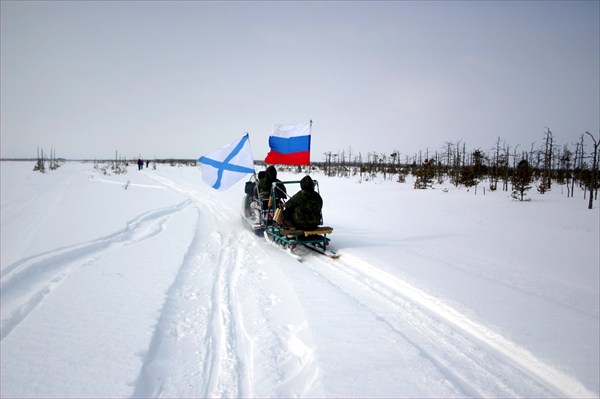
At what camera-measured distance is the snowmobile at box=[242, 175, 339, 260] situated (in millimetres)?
7547

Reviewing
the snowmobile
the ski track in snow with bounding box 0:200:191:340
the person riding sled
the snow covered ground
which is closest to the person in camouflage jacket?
the snowmobile

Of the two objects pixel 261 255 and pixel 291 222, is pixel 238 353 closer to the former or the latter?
pixel 261 255

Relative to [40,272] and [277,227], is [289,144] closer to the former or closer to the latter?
[277,227]

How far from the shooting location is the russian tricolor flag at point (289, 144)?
378 inches

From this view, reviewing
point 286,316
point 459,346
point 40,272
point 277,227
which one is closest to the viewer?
point 459,346

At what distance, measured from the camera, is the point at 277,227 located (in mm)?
8391

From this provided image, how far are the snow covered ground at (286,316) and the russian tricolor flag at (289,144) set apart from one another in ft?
8.89

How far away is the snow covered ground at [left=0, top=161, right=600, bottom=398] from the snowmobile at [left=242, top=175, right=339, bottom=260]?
0.41 meters

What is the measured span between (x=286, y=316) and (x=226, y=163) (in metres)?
6.58

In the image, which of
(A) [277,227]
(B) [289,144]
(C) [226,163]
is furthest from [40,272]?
(B) [289,144]

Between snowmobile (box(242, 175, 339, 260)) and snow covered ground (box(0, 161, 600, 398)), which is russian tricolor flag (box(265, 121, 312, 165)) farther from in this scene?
snow covered ground (box(0, 161, 600, 398))

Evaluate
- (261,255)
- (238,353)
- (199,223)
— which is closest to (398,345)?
(238,353)

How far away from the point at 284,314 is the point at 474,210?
13963 mm

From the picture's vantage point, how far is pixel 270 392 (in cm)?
281
